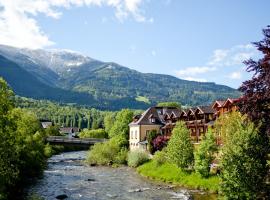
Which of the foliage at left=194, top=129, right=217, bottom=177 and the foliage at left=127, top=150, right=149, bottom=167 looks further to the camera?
the foliage at left=127, top=150, right=149, bottom=167

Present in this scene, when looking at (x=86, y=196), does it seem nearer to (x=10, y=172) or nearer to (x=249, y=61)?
(x=10, y=172)

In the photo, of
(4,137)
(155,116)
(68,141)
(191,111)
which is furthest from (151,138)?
(4,137)

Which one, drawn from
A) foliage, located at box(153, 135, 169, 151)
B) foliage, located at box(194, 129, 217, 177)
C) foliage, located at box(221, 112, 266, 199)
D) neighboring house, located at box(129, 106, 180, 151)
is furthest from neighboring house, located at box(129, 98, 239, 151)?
foliage, located at box(221, 112, 266, 199)

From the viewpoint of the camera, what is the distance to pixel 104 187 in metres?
69.9

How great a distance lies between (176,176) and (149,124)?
40573 millimetres

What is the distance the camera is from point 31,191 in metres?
62.9

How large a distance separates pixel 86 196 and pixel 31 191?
27.7ft

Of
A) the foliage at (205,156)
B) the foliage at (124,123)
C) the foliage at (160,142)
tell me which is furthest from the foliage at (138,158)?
the foliage at (205,156)

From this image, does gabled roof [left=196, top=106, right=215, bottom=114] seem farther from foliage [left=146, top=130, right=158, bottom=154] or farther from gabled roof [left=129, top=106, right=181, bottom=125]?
gabled roof [left=129, top=106, right=181, bottom=125]

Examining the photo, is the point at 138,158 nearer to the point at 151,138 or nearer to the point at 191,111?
the point at 151,138

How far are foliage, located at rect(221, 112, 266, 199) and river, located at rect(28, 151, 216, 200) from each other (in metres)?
17.8

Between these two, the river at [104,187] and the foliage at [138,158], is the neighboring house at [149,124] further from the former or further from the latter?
the river at [104,187]

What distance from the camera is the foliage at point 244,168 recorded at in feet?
129

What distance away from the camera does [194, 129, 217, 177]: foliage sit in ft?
216
